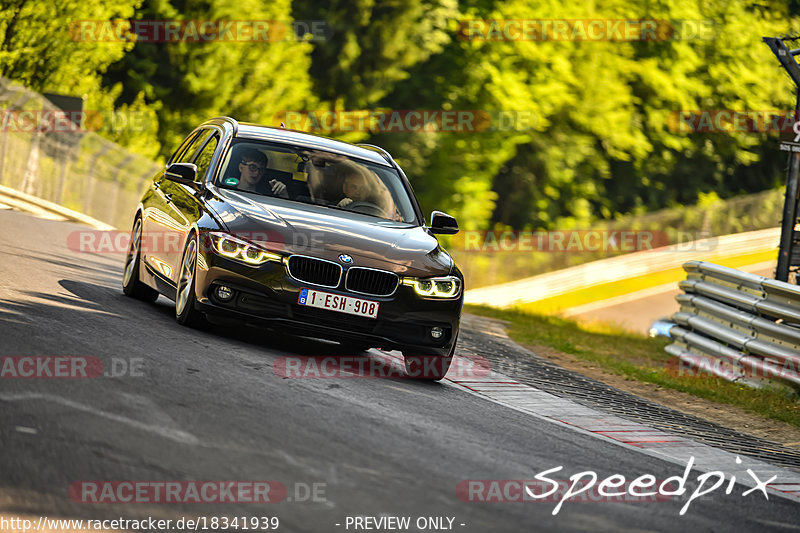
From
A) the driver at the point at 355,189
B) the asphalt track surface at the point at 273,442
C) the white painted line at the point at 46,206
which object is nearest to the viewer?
the asphalt track surface at the point at 273,442

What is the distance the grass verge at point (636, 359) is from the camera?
11.6 metres

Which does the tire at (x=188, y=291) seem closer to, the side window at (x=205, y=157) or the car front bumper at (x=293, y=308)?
the car front bumper at (x=293, y=308)

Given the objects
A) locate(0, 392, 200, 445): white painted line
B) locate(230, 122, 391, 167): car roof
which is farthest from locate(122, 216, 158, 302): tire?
locate(0, 392, 200, 445): white painted line

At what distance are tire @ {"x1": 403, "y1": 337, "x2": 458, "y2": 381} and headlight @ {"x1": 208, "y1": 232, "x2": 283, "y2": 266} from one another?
4.71 ft

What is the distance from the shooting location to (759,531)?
5.82 meters

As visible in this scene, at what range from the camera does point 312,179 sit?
9945 millimetres

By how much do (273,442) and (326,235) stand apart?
309 cm

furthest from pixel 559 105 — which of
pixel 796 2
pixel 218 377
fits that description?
pixel 218 377

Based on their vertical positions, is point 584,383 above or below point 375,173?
below

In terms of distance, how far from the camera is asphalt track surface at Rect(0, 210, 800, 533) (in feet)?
16.3

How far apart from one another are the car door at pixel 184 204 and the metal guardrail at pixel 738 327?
6269mm

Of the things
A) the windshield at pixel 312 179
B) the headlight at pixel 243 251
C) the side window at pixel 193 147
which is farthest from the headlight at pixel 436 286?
the side window at pixel 193 147

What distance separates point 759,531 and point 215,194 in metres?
5.21

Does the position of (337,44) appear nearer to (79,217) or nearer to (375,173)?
(79,217)
